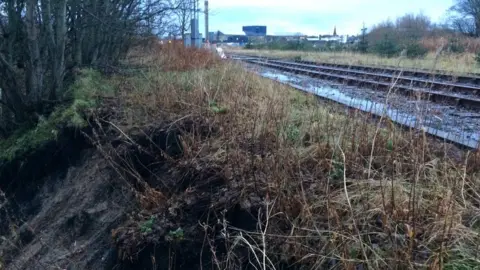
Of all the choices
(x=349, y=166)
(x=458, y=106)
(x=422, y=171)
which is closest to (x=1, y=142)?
(x=349, y=166)

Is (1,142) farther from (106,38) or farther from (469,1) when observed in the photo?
(469,1)

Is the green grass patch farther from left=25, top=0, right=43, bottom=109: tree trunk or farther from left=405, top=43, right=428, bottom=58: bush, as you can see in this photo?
left=405, top=43, right=428, bottom=58: bush

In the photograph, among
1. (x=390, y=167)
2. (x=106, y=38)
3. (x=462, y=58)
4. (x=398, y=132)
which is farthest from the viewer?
(x=462, y=58)

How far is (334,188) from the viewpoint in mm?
A: 4488

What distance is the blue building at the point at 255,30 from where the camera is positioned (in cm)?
9732

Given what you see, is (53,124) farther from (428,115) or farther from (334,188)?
(428,115)

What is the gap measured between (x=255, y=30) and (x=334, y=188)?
97.7 m

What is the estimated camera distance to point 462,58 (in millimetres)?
25672

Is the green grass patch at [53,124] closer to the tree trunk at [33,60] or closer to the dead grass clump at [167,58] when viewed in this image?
the tree trunk at [33,60]

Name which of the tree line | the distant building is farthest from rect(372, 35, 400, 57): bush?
the distant building

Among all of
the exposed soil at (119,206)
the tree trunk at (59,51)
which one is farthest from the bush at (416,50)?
the exposed soil at (119,206)

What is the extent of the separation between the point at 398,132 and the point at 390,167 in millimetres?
833

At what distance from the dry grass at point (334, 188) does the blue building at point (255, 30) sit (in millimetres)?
91511

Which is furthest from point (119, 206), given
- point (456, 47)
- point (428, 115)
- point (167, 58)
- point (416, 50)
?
point (416, 50)
